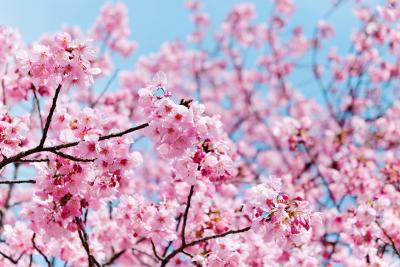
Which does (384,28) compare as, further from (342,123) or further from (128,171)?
(128,171)

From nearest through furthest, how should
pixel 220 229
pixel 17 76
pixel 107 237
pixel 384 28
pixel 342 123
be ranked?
pixel 220 229, pixel 17 76, pixel 107 237, pixel 384 28, pixel 342 123

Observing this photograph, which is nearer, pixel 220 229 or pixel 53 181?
pixel 53 181

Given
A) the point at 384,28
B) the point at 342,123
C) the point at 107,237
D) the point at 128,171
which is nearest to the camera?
the point at 128,171

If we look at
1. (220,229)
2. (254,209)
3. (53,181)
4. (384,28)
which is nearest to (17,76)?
(53,181)

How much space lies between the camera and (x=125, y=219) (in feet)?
17.9

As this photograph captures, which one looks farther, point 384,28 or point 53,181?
point 384,28

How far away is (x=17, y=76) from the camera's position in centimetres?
609

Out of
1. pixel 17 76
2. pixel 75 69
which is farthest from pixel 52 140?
pixel 17 76

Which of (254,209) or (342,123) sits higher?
(342,123)

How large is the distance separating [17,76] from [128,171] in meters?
2.27

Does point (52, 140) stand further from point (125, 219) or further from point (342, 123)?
point (342, 123)

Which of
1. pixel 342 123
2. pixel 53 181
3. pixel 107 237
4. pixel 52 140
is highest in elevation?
pixel 342 123

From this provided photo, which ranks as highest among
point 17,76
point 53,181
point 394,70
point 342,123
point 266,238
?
point 394,70

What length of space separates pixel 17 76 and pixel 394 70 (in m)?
10.2
